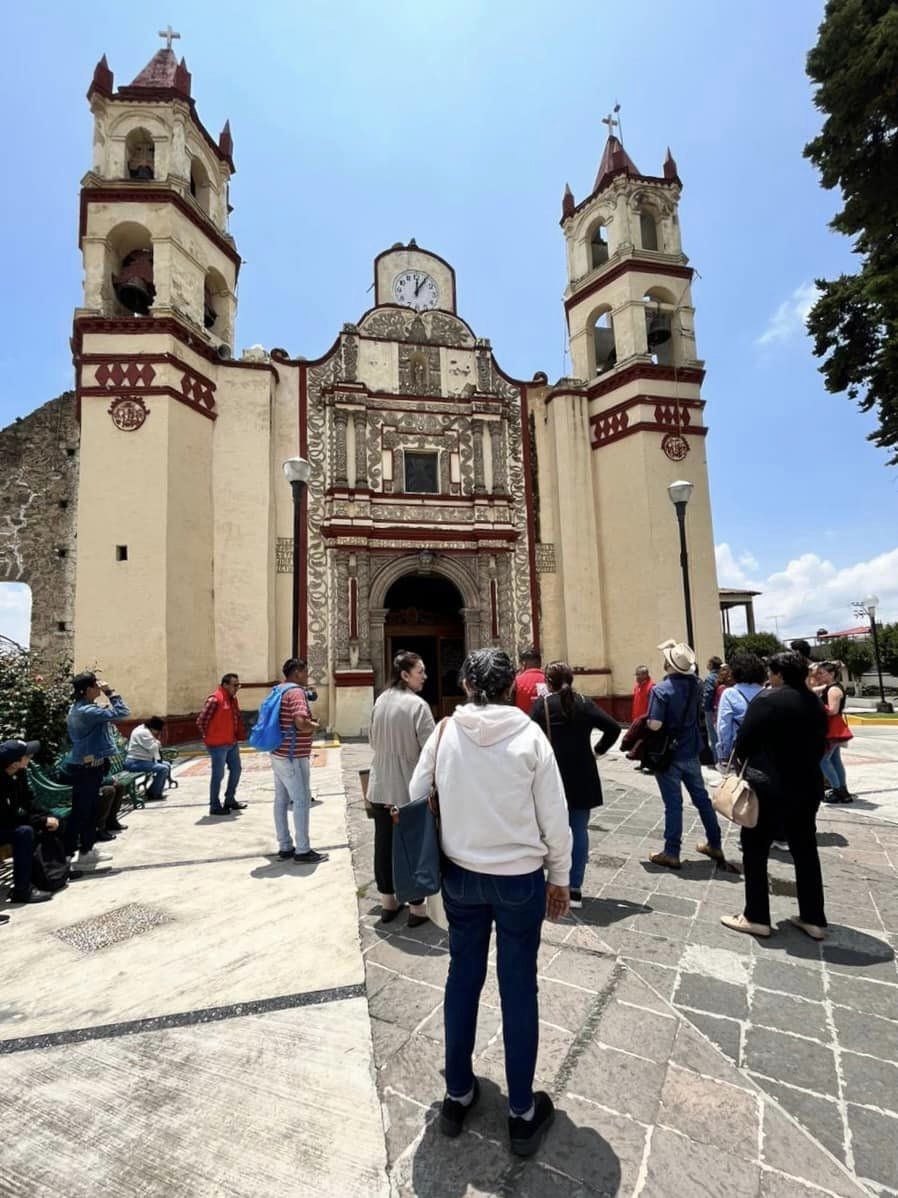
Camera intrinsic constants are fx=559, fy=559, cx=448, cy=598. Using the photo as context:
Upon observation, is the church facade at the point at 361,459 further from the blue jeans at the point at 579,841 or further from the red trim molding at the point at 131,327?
the blue jeans at the point at 579,841

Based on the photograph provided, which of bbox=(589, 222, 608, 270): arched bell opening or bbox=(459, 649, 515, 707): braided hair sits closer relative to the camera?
bbox=(459, 649, 515, 707): braided hair

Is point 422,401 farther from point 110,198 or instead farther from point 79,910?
point 79,910

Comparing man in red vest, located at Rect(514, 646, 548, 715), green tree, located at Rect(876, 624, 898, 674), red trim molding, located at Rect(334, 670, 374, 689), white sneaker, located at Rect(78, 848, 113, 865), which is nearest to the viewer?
white sneaker, located at Rect(78, 848, 113, 865)

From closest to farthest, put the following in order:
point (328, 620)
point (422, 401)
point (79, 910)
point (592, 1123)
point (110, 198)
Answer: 1. point (592, 1123)
2. point (79, 910)
3. point (110, 198)
4. point (328, 620)
5. point (422, 401)

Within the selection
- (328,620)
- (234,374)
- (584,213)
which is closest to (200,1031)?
(328,620)

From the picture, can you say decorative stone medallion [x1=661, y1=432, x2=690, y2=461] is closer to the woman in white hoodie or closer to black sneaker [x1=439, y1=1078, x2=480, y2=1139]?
the woman in white hoodie

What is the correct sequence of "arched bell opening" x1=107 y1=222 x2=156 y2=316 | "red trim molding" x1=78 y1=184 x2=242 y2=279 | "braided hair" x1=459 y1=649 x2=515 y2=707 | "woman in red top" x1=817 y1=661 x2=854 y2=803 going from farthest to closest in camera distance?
"arched bell opening" x1=107 y1=222 x2=156 y2=316 → "red trim molding" x1=78 y1=184 x2=242 y2=279 → "woman in red top" x1=817 y1=661 x2=854 y2=803 → "braided hair" x1=459 y1=649 x2=515 y2=707

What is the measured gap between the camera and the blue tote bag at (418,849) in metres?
1.99

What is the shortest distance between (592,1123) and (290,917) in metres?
2.36

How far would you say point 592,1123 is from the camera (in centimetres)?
196

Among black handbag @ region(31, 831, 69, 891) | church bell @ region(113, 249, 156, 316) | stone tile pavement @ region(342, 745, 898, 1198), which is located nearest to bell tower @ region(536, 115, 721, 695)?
church bell @ region(113, 249, 156, 316)

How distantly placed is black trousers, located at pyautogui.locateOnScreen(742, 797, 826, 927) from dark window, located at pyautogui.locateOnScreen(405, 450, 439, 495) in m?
13.7

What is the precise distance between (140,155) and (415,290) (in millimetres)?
7961

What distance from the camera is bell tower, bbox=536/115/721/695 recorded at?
1510 centimetres
